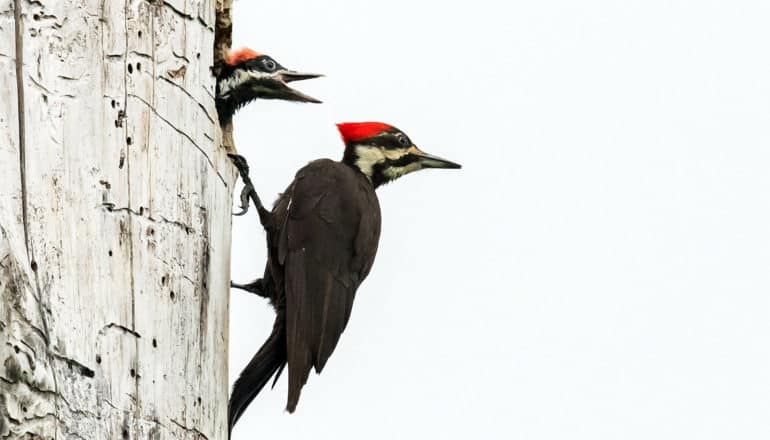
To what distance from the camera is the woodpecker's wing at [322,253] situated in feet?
15.1

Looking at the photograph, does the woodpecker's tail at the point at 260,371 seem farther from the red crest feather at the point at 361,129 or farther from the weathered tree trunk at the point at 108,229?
the red crest feather at the point at 361,129

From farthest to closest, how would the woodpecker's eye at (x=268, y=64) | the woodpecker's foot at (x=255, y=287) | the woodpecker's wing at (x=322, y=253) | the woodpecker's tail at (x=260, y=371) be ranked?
the woodpecker's foot at (x=255, y=287) < the woodpecker's eye at (x=268, y=64) < the woodpecker's wing at (x=322, y=253) < the woodpecker's tail at (x=260, y=371)

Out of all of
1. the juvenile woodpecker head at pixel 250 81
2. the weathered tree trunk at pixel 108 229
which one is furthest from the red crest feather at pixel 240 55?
the weathered tree trunk at pixel 108 229

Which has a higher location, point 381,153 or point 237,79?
point 237,79

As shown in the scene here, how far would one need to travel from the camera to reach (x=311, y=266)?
4879 millimetres

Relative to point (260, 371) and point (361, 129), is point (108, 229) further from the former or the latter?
point (361, 129)

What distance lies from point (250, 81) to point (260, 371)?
1.18 m

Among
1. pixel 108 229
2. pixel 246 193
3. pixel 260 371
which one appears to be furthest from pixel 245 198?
pixel 108 229

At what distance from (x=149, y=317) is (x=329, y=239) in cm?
171

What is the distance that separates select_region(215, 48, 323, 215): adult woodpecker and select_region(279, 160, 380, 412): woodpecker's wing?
27cm

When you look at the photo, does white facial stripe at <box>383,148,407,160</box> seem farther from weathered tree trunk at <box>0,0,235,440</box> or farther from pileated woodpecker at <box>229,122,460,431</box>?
weathered tree trunk at <box>0,0,235,440</box>

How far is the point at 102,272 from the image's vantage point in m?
3.23

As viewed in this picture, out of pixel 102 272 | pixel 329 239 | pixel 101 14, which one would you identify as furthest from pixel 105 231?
pixel 329 239

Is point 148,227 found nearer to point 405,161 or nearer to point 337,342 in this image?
point 337,342
